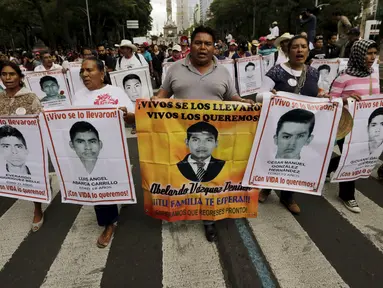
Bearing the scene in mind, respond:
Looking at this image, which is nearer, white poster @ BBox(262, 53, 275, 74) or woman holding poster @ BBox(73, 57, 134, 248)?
woman holding poster @ BBox(73, 57, 134, 248)

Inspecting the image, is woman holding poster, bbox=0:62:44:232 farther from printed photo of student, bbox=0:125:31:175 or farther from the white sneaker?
the white sneaker

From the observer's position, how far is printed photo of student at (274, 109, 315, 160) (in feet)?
9.69

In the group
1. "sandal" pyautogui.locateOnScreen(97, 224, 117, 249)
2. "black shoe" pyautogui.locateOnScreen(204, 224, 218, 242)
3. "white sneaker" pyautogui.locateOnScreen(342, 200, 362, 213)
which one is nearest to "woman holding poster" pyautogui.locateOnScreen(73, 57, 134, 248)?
"sandal" pyautogui.locateOnScreen(97, 224, 117, 249)

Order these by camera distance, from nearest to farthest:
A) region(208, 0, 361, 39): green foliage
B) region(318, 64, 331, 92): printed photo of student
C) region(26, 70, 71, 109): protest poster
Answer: region(26, 70, 71, 109): protest poster < region(318, 64, 331, 92): printed photo of student < region(208, 0, 361, 39): green foliage

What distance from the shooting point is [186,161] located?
2947mm

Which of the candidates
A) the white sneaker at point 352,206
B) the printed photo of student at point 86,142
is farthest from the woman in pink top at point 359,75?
the printed photo of student at point 86,142

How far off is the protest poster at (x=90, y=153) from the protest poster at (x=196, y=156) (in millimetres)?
201

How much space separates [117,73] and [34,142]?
3753mm

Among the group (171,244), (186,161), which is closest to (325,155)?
(186,161)

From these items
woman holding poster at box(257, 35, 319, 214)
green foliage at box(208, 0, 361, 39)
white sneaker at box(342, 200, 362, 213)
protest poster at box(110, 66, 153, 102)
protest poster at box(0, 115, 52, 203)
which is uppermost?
green foliage at box(208, 0, 361, 39)

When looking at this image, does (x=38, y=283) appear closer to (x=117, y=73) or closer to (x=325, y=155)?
(x=325, y=155)

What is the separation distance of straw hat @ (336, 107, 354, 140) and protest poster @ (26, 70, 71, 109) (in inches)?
233

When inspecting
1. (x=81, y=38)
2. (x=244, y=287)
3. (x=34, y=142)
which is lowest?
(x=244, y=287)

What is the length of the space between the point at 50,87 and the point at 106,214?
16.4ft
